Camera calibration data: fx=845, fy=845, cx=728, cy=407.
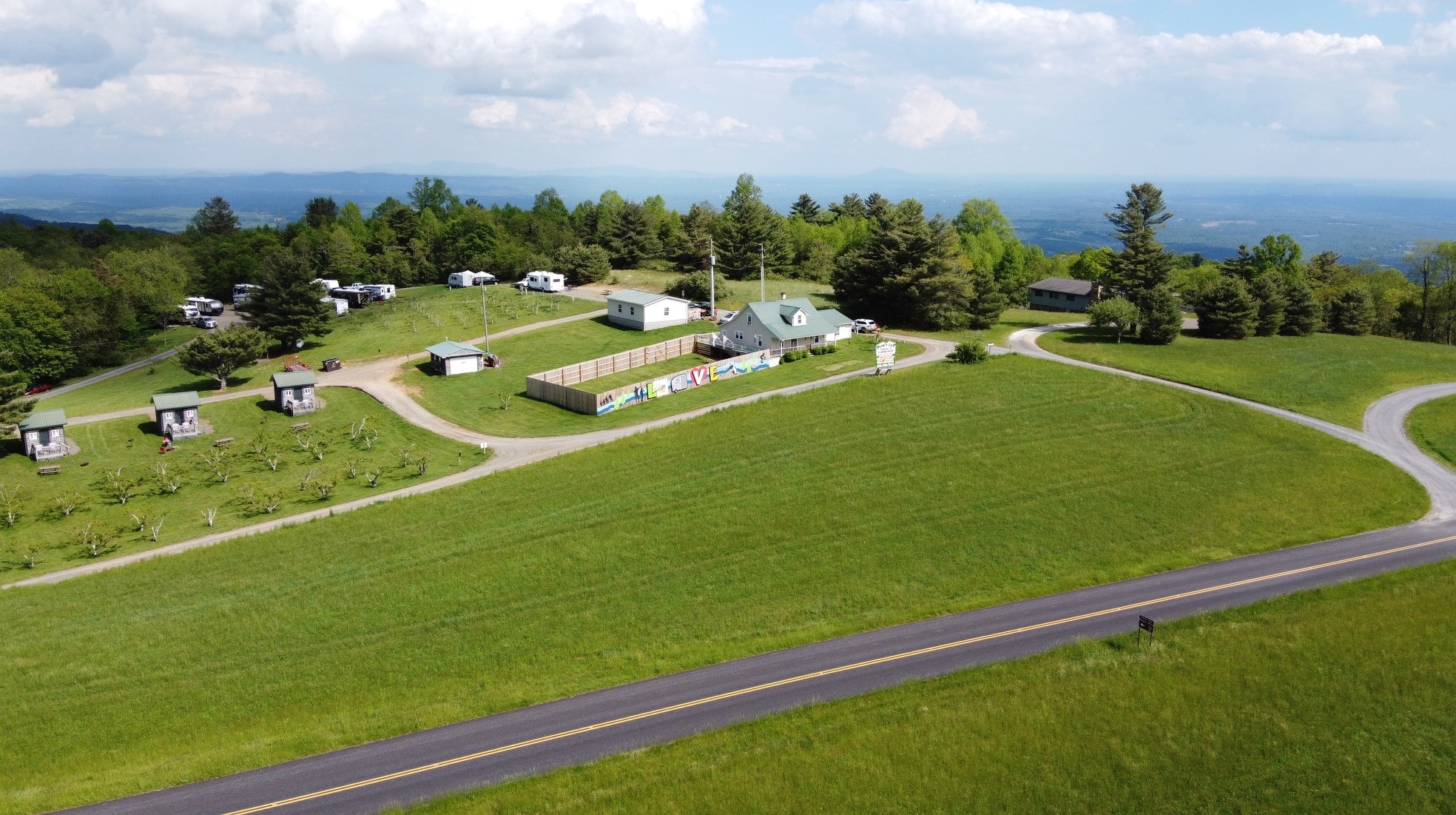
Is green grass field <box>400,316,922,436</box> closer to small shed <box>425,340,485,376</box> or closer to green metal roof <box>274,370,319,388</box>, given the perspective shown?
small shed <box>425,340,485,376</box>

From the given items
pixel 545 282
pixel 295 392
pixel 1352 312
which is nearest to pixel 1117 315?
pixel 1352 312

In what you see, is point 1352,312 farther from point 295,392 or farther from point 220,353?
point 220,353

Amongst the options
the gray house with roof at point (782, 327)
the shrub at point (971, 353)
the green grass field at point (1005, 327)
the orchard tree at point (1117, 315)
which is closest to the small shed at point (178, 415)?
the gray house with roof at point (782, 327)

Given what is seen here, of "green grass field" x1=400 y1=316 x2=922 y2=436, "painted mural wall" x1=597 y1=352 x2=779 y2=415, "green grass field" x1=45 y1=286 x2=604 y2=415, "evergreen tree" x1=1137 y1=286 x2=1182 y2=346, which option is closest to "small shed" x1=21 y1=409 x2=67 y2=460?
"green grass field" x1=45 y1=286 x2=604 y2=415

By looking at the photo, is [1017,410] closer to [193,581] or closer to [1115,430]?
[1115,430]

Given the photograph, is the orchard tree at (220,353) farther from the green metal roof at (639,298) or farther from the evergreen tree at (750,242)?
the evergreen tree at (750,242)

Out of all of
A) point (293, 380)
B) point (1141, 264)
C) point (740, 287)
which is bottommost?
point (293, 380)
